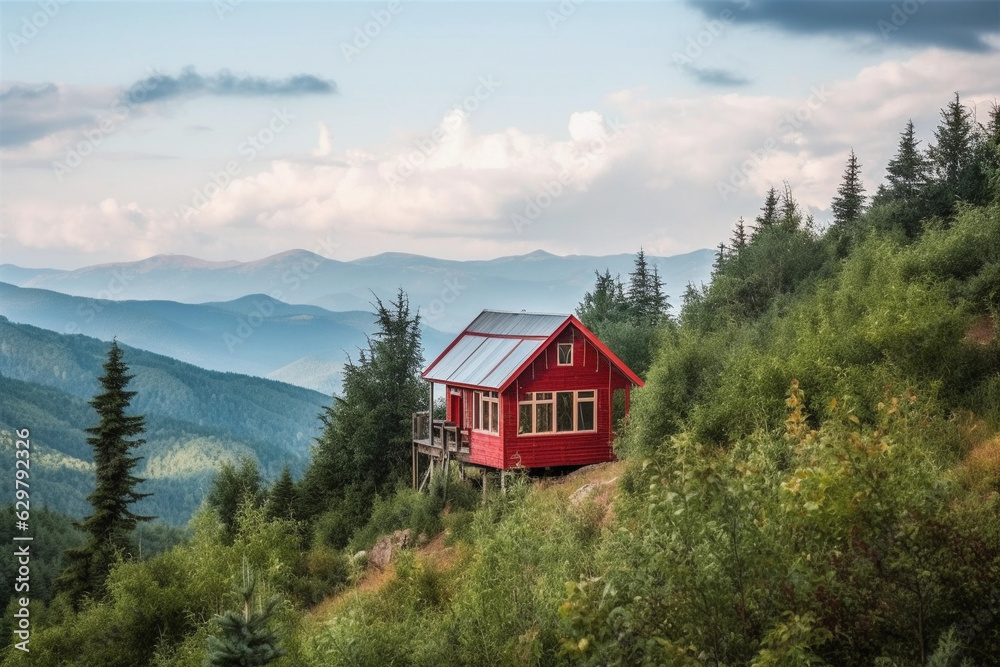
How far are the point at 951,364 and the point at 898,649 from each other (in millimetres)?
12325

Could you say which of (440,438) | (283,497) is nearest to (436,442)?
(440,438)

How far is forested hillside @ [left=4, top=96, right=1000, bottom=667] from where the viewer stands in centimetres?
1227

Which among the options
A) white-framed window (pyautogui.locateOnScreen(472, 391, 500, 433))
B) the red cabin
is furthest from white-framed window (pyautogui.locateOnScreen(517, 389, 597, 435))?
white-framed window (pyautogui.locateOnScreen(472, 391, 500, 433))

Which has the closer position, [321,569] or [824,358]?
[824,358]

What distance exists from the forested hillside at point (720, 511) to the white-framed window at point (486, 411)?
2312mm

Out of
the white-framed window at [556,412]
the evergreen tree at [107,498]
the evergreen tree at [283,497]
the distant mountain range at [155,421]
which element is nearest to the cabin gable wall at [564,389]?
the white-framed window at [556,412]

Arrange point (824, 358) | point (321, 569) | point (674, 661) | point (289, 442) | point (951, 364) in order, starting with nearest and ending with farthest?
point (674, 661), point (951, 364), point (824, 358), point (321, 569), point (289, 442)

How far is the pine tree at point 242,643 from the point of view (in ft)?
59.2

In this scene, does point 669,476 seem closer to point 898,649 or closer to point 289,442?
point 898,649

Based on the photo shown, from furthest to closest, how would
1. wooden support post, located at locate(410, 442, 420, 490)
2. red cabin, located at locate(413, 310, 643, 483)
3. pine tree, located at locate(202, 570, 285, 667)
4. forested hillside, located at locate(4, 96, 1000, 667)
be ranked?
wooden support post, located at locate(410, 442, 420, 490) → red cabin, located at locate(413, 310, 643, 483) → pine tree, located at locate(202, 570, 285, 667) → forested hillside, located at locate(4, 96, 1000, 667)

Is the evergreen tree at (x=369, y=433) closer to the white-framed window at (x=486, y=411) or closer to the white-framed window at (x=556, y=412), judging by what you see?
the white-framed window at (x=486, y=411)

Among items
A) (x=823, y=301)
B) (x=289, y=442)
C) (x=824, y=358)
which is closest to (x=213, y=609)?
(x=824, y=358)

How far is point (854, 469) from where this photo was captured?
1267 centimetres

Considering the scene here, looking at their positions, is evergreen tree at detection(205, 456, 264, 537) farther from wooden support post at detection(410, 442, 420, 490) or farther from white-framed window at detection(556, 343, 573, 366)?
white-framed window at detection(556, 343, 573, 366)
